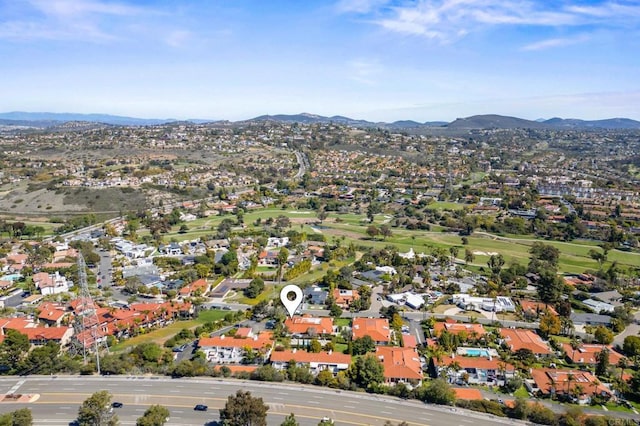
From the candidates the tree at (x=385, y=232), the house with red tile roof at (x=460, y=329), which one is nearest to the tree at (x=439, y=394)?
the house with red tile roof at (x=460, y=329)

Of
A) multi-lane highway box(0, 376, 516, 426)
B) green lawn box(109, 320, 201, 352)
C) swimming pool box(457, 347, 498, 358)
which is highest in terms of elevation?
swimming pool box(457, 347, 498, 358)

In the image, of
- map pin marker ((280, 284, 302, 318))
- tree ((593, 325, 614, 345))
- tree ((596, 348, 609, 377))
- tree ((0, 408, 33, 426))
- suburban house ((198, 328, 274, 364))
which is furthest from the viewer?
map pin marker ((280, 284, 302, 318))

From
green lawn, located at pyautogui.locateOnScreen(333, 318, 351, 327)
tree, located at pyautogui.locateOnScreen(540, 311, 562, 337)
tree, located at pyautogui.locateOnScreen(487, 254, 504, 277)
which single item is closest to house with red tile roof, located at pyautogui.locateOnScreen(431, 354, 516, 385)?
tree, located at pyautogui.locateOnScreen(540, 311, 562, 337)

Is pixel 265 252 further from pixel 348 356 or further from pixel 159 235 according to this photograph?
pixel 348 356

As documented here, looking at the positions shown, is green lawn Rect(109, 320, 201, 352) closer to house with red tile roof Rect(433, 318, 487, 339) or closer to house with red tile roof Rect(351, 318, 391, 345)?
house with red tile roof Rect(351, 318, 391, 345)

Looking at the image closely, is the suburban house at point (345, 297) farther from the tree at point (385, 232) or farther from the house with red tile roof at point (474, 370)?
the tree at point (385, 232)

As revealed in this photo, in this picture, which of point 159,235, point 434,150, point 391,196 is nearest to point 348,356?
point 159,235

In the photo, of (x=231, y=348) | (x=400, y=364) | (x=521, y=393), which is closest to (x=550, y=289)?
(x=521, y=393)

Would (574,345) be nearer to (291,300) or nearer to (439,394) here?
(439,394)
